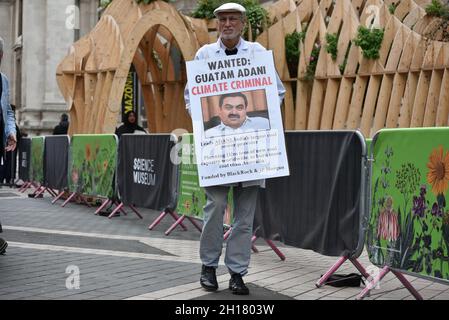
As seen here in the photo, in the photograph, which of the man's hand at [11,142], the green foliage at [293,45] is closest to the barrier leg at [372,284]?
the man's hand at [11,142]

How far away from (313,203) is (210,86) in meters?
1.79

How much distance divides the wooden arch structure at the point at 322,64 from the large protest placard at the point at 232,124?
8.08 m

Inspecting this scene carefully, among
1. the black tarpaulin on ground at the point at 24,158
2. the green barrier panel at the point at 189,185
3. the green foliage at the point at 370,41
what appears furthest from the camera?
the black tarpaulin on ground at the point at 24,158

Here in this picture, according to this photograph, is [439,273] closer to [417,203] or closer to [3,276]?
[417,203]

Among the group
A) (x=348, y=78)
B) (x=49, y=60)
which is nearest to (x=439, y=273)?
(x=348, y=78)

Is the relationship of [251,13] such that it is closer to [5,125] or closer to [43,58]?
[5,125]

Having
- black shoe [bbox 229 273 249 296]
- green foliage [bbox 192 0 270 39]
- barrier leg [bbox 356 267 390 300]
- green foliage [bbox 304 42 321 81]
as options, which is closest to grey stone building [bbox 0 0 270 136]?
green foliage [bbox 192 0 270 39]

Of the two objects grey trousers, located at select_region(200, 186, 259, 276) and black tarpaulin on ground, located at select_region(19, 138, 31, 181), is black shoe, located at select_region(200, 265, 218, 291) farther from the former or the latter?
black tarpaulin on ground, located at select_region(19, 138, 31, 181)

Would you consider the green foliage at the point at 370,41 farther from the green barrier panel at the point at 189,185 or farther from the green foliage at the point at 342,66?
the green barrier panel at the point at 189,185

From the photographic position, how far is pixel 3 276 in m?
6.40

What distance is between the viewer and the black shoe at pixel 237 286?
588 centimetres

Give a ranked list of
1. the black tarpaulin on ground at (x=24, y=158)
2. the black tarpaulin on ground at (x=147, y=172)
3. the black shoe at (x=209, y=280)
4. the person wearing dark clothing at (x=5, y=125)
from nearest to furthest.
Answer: the black shoe at (x=209, y=280)
the person wearing dark clothing at (x=5, y=125)
the black tarpaulin on ground at (x=147, y=172)
the black tarpaulin on ground at (x=24, y=158)

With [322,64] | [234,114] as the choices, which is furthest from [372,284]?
[322,64]

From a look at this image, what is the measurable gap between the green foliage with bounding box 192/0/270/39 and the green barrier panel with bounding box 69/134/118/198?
534 centimetres
